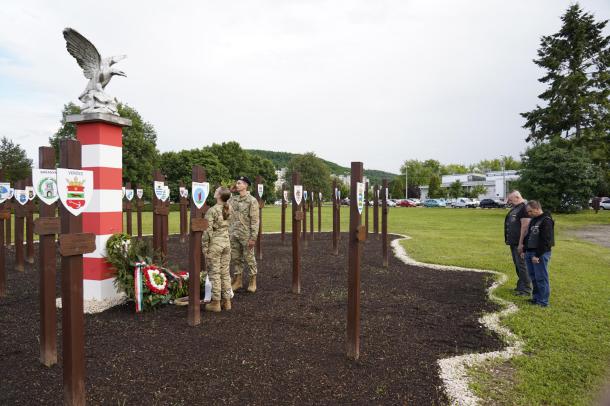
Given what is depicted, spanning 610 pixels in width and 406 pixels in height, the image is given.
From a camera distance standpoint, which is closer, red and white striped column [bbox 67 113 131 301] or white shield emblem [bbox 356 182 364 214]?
white shield emblem [bbox 356 182 364 214]

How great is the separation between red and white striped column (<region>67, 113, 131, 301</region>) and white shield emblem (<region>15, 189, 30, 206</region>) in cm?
438

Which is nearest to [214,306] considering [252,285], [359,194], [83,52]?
[252,285]

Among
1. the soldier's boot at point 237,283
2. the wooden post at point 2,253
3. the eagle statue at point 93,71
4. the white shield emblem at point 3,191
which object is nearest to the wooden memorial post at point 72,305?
the eagle statue at point 93,71

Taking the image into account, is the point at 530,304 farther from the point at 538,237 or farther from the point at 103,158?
the point at 103,158

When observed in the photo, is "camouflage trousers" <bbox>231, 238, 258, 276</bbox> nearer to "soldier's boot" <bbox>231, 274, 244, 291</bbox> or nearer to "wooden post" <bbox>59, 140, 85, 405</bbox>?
"soldier's boot" <bbox>231, 274, 244, 291</bbox>

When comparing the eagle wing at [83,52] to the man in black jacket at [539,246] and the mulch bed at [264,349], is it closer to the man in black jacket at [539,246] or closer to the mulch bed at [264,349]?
the mulch bed at [264,349]

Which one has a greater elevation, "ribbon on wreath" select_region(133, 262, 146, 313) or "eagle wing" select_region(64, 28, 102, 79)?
"eagle wing" select_region(64, 28, 102, 79)

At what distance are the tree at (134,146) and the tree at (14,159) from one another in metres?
4.13

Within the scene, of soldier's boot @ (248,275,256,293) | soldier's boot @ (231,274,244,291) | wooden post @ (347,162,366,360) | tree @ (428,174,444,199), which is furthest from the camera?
tree @ (428,174,444,199)

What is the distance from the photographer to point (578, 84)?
3600 cm

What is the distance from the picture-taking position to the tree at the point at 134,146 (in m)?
44.6

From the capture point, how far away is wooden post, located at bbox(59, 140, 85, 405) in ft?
10.8

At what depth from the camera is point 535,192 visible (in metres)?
30.9

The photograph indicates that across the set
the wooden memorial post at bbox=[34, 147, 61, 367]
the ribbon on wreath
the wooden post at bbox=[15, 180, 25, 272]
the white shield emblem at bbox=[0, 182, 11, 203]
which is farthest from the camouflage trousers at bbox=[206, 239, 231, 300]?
the wooden post at bbox=[15, 180, 25, 272]
